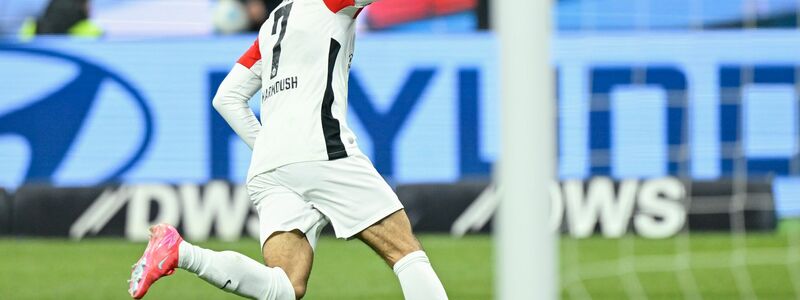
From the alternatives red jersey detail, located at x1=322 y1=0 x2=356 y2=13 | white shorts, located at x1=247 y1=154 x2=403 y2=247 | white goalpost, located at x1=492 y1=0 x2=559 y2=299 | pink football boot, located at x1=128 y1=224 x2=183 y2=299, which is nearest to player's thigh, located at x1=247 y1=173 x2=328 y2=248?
white shorts, located at x1=247 y1=154 x2=403 y2=247

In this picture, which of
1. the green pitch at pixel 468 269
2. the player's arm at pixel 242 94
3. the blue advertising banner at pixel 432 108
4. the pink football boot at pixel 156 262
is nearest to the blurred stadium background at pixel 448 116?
the blue advertising banner at pixel 432 108

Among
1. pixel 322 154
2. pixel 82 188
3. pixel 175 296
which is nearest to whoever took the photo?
pixel 322 154

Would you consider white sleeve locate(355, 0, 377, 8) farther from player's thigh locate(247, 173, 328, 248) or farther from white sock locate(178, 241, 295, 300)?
white sock locate(178, 241, 295, 300)

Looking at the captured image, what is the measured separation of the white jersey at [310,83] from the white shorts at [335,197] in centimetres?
4

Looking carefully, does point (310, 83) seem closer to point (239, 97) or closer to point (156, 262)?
point (239, 97)

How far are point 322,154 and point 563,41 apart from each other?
7.21m

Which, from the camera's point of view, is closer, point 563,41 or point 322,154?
point 322,154

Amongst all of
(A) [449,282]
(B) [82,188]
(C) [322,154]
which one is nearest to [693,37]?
(A) [449,282]

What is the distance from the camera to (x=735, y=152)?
1193cm

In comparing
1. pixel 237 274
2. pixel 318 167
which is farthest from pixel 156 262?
pixel 318 167

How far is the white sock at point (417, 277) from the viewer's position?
502 cm

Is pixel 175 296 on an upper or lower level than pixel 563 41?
lower

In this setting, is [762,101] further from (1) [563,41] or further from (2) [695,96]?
(1) [563,41]

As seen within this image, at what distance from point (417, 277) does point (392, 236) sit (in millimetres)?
164
